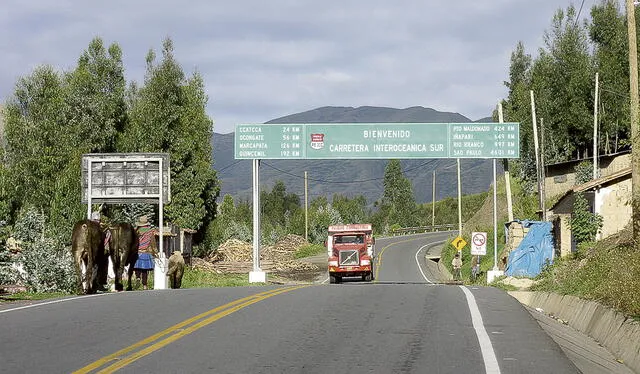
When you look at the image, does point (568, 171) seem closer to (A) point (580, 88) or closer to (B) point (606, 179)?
(A) point (580, 88)

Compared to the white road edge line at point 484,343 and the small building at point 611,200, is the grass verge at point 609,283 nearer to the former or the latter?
the white road edge line at point 484,343

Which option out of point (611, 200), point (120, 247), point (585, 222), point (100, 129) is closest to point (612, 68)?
point (611, 200)

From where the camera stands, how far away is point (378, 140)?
135 ft

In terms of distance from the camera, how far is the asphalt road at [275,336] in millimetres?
8984

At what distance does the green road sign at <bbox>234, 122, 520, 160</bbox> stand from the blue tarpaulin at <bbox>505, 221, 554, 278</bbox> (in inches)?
156

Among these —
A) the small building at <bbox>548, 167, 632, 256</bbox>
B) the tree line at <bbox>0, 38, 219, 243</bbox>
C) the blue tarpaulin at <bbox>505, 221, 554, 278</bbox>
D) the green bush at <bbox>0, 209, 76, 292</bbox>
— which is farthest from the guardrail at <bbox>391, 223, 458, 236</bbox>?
the green bush at <bbox>0, 209, 76, 292</bbox>

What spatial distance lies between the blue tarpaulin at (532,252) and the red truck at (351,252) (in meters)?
8.41

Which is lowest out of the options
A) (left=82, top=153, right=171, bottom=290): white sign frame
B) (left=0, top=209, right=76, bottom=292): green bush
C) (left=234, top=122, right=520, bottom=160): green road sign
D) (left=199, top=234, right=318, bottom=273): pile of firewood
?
(left=199, top=234, right=318, bottom=273): pile of firewood

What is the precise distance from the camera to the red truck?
4550cm

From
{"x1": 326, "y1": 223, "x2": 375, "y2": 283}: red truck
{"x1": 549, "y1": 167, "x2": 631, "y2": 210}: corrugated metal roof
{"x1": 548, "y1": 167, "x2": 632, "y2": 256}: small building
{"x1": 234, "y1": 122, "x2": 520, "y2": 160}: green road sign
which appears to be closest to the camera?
{"x1": 234, "y1": 122, "x2": 520, "y2": 160}: green road sign

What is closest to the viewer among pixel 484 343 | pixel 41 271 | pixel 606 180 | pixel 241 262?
pixel 484 343

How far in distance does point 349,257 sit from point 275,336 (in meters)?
34.6

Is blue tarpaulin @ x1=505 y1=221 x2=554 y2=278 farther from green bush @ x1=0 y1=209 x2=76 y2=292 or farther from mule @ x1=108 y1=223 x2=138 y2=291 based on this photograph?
green bush @ x1=0 y1=209 x2=76 y2=292

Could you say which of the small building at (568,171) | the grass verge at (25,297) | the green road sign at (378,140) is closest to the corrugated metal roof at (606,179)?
the green road sign at (378,140)
